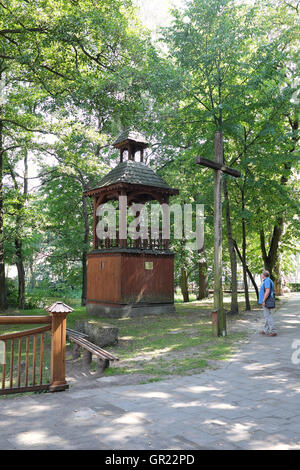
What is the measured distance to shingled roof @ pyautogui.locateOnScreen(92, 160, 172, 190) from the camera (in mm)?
17166

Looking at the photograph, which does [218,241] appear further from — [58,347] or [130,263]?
[130,263]

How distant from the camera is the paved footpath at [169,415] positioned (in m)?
3.86

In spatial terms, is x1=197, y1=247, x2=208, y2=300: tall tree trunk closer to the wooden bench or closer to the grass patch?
the grass patch

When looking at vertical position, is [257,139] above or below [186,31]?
below

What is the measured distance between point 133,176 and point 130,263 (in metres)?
3.87

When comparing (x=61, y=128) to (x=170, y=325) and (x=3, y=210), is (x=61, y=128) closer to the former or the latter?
(x=3, y=210)

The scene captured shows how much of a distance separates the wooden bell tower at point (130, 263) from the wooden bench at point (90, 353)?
23.5 ft

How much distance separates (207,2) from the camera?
1473 centimetres

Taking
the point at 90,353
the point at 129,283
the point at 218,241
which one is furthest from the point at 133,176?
the point at 90,353

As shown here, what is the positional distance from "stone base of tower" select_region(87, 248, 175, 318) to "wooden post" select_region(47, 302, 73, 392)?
412 inches

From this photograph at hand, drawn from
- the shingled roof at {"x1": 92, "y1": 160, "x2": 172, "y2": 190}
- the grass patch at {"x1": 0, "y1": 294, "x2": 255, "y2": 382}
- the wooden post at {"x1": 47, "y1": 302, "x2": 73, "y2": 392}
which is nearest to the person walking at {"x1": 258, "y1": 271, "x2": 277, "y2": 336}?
the grass patch at {"x1": 0, "y1": 294, "x2": 255, "y2": 382}
